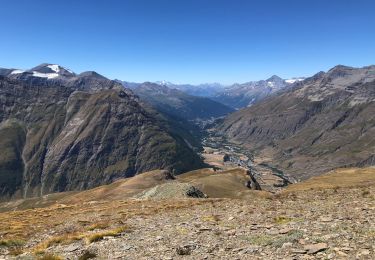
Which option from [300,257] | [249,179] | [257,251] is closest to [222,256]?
[257,251]

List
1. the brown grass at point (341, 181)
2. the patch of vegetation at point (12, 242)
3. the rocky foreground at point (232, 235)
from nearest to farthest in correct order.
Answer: the rocky foreground at point (232, 235), the patch of vegetation at point (12, 242), the brown grass at point (341, 181)

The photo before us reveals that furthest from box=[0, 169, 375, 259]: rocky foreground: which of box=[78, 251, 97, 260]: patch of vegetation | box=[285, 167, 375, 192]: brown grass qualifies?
box=[285, 167, 375, 192]: brown grass

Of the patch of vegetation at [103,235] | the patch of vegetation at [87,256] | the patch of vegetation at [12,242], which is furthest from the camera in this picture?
the patch of vegetation at [12,242]

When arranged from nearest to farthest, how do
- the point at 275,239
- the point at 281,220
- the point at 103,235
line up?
the point at 275,239
the point at 103,235
the point at 281,220

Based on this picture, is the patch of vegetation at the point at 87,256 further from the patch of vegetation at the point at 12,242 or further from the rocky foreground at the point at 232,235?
the patch of vegetation at the point at 12,242

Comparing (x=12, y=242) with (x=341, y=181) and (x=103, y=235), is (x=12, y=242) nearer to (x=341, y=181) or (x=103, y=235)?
(x=103, y=235)

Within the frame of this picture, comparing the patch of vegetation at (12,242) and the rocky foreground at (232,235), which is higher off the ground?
the rocky foreground at (232,235)

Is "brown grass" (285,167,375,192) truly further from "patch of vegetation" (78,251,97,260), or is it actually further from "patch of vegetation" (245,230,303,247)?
"patch of vegetation" (78,251,97,260)

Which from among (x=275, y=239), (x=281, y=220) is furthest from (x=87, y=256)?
(x=281, y=220)

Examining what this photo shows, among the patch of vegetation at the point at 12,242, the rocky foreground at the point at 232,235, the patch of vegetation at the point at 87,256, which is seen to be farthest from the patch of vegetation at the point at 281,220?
the patch of vegetation at the point at 12,242

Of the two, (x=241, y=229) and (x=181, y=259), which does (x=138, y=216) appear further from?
(x=181, y=259)

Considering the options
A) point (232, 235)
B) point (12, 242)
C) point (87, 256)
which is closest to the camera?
point (87, 256)
